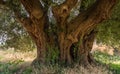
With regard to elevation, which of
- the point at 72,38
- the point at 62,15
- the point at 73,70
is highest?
the point at 62,15

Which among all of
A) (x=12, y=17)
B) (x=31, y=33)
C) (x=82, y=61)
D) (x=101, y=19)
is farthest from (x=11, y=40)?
(x=101, y=19)

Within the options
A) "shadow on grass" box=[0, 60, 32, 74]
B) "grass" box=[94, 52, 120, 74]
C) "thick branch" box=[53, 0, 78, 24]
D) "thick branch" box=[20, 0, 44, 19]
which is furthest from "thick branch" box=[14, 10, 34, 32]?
"grass" box=[94, 52, 120, 74]

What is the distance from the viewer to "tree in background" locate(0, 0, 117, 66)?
36.9 feet

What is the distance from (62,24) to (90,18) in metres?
1.14

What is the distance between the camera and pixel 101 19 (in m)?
11.3

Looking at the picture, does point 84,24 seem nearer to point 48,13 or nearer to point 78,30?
point 78,30

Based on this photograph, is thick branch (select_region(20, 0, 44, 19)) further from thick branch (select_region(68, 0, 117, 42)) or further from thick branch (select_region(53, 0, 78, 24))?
thick branch (select_region(68, 0, 117, 42))

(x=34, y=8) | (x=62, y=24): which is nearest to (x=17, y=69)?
(x=62, y=24)

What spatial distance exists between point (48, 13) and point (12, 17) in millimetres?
2089

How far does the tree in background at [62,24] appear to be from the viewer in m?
11.2

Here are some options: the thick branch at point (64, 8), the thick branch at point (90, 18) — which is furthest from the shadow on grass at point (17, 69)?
the thick branch at point (64, 8)

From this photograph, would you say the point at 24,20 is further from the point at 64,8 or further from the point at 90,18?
the point at 90,18

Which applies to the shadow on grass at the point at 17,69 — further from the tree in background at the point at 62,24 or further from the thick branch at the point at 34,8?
the thick branch at the point at 34,8

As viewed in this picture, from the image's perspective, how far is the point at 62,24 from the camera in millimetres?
11805
